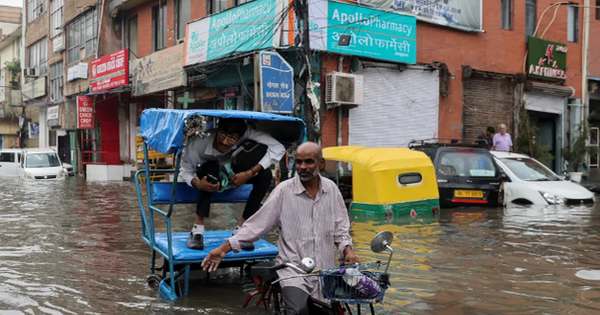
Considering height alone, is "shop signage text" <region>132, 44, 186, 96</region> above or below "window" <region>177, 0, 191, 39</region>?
below

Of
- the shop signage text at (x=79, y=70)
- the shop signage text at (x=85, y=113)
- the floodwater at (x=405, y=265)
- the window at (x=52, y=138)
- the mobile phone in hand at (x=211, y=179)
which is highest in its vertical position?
the shop signage text at (x=79, y=70)

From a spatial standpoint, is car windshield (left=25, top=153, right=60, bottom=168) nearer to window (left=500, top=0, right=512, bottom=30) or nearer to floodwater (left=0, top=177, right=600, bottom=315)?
floodwater (left=0, top=177, right=600, bottom=315)

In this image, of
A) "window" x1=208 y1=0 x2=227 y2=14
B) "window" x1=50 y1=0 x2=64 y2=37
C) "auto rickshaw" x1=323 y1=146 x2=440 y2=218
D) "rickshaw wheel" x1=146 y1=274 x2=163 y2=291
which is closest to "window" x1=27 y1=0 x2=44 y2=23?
"window" x1=50 y1=0 x2=64 y2=37

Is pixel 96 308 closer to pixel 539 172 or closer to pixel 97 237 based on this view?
pixel 97 237

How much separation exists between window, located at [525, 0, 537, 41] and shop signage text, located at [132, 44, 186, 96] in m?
13.2

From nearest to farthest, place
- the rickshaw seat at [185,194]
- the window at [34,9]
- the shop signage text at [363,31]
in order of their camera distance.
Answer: the rickshaw seat at [185,194]
the shop signage text at [363,31]
the window at [34,9]

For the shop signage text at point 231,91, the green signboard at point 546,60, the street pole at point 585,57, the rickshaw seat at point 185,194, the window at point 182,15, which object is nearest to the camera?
the rickshaw seat at point 185,194

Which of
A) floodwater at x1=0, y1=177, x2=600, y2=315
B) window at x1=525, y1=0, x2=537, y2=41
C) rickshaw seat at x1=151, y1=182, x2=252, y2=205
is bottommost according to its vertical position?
floodwater at x1=0, y1=177, x2=600, y2=315

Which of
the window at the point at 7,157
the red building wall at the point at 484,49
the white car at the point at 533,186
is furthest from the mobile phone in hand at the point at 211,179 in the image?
the window at the point at 7,157

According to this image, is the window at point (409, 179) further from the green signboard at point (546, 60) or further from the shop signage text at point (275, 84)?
the green signboard at point (546, 60)

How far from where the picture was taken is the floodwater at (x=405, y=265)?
5473 mm

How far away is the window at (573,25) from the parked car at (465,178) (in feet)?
45.4

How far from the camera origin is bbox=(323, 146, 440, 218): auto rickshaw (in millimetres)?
11266

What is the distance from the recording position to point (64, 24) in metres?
30.5
